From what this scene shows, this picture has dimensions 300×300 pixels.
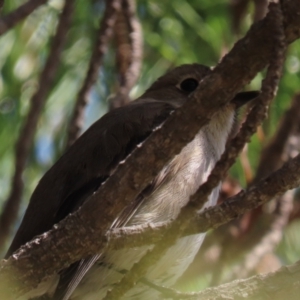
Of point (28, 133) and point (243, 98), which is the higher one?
point (28, 133)

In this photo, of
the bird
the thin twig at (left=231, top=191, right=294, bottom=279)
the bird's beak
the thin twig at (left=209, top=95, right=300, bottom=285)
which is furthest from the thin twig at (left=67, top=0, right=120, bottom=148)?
the thin twig at (left=231, top=191, right=294, bottom=279)

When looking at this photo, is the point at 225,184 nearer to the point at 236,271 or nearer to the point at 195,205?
the point at 236,271

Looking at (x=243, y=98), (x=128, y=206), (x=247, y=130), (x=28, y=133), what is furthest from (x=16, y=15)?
(x=247, y=130)

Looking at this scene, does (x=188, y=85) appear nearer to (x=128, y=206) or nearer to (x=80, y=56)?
(x=80, y=56)

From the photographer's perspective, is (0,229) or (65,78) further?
(65,78)

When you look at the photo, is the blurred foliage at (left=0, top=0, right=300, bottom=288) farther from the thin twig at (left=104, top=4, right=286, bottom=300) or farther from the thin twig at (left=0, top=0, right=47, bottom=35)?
the thin twig at (left=104, top=4, right=286, bottom=300)

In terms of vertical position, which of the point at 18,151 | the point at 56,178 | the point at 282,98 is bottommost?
the point at 282,98

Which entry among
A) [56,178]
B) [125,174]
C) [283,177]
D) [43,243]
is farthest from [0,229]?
[283,177]
